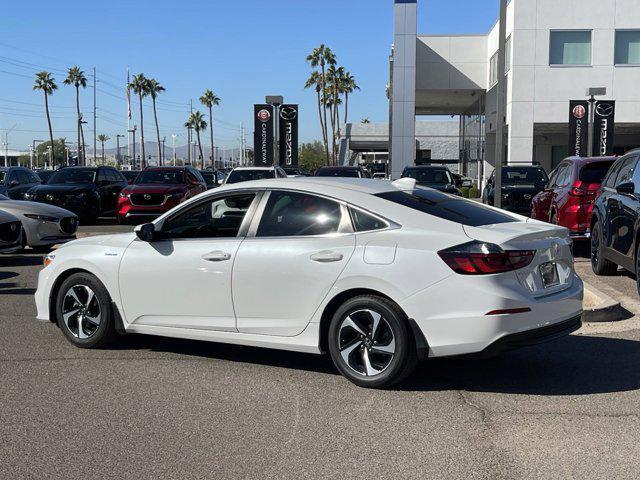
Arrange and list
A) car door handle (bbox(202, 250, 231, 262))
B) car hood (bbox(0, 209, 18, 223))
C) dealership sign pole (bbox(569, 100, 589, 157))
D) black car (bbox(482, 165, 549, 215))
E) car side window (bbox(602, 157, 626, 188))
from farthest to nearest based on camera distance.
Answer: dealership sign pole (bbox(569, 100, 589, 157)) < black car (bbox(482, 165, 549, 215)) < car hood (bbox(0, 209, 18, 223)) < car side window (bbox(602, 157, 626, 188)) < car door handle (bbox(202, 250, 231, 262))

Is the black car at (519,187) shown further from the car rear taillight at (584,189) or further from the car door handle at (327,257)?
the car door handle at (327,257)

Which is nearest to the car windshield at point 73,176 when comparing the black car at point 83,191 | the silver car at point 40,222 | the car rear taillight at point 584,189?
the black car at point 83,191

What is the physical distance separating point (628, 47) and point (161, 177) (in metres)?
Result: 23.9

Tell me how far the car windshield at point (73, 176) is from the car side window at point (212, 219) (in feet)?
53.3

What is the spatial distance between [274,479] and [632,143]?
43.5 meters

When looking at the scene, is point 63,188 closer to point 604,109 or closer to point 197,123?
point 604,109

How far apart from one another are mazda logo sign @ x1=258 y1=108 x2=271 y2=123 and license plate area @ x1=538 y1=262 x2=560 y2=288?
2792 centimetres

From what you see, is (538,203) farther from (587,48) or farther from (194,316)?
(587,48)

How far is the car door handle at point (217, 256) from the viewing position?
20.3 ft

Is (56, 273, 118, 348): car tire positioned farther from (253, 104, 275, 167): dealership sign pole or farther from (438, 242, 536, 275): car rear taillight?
(253, 104, 275, 167): dealership sign pole

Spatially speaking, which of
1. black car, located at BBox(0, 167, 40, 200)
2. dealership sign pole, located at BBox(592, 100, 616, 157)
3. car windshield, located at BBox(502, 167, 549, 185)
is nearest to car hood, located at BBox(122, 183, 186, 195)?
black car, located at BBox(0, 167, 40, 200)

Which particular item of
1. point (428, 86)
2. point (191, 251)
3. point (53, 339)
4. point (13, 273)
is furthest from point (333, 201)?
point (428, 86)

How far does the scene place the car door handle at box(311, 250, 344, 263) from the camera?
225 inches

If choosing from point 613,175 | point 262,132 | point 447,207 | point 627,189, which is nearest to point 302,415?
point 447,207
